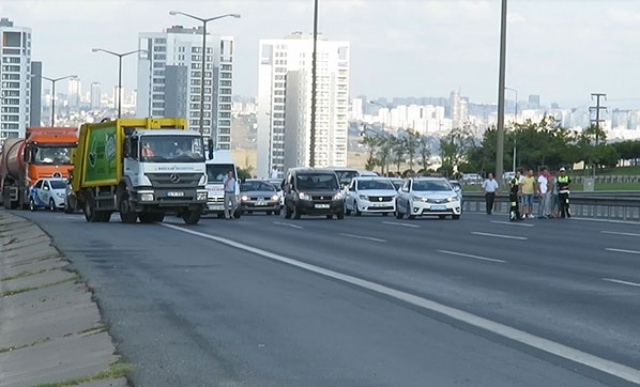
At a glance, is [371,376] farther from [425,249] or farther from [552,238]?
[552,238]

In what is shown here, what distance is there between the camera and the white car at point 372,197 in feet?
186

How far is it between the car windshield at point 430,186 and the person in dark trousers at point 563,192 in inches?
149

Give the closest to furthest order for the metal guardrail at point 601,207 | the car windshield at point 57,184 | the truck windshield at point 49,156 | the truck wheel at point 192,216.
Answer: the truck wheel at point 192,216
the metal guardrail at point 601,207
the car windshield at point 57,184
the truck windshield at point 49,156

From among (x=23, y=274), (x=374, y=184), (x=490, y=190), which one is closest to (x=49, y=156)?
(x=374, y=184)

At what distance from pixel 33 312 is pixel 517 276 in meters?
7.39

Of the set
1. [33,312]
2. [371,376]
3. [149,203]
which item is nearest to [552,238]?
[149,203]

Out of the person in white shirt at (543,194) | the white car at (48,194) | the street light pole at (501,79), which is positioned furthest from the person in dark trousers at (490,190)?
the white car at (48,194)

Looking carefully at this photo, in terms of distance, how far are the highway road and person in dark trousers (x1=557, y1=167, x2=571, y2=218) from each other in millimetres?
16548

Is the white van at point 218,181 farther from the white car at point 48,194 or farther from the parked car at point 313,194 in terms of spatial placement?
the white car at point 48,194

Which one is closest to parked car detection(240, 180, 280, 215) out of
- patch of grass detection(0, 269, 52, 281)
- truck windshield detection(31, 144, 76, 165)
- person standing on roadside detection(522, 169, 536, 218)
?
truck windshield detection(31, 144, 76, 165)

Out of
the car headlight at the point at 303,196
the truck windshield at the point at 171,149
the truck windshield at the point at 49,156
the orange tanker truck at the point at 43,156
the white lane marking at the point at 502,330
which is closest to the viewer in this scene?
the white lane marking at the point at 502,330

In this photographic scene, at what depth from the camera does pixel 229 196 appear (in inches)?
2051

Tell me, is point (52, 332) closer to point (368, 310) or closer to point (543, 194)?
point (368, 310)

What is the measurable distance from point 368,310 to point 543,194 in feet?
114
